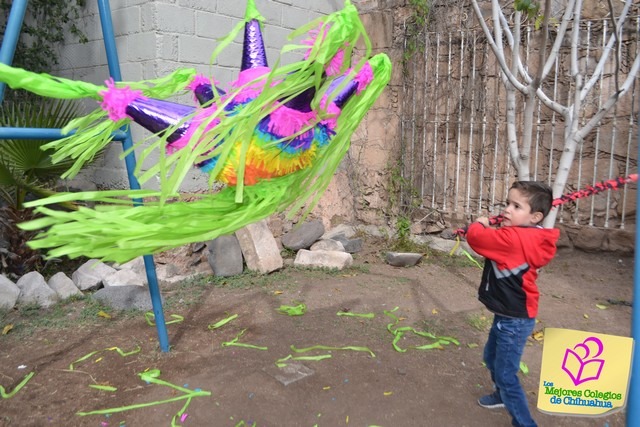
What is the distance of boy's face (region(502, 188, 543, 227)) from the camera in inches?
75.9

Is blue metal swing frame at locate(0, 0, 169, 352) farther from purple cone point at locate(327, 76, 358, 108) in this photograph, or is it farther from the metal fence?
the metal fence

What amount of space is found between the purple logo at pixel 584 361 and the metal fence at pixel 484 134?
3319 millimetres

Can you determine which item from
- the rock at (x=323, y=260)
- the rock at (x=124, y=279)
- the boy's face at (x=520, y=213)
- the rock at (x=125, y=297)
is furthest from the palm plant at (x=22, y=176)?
the boy's face at (x=520, y=213)

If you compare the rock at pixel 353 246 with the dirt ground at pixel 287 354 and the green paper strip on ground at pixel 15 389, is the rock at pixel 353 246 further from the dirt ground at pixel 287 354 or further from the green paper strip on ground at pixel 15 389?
the green paper strip on ground at pixel 15 389

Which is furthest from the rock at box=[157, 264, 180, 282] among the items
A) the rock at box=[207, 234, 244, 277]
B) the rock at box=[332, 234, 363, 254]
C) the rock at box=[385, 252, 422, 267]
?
the rock at box=[385, 252, 422, 267]

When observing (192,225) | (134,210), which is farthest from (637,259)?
(134,210)

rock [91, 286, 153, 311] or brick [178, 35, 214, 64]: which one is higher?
brick [178, 35, 214, 64]

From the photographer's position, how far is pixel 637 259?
1.41 metres

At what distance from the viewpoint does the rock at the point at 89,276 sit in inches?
153

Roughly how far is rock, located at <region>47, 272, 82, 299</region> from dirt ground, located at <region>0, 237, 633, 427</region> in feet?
0.64

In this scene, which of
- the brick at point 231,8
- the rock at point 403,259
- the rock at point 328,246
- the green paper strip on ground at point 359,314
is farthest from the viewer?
the rock at point 328,246

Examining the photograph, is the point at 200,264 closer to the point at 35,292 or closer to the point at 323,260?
the point at 323,260

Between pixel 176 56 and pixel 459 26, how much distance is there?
2.69 meters

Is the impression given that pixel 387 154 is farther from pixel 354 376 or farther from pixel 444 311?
pixel 354 376
